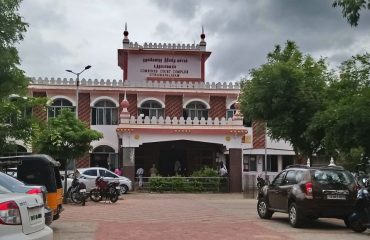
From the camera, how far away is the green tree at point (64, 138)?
2472 centimetres

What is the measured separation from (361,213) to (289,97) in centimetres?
999

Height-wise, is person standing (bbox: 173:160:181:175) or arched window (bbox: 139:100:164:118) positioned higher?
arched window (bbox: 139:100:164:118)

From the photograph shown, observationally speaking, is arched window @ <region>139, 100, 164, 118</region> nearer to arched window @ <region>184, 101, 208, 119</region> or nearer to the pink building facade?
the pink building facade

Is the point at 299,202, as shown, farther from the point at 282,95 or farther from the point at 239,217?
the point at 282,95

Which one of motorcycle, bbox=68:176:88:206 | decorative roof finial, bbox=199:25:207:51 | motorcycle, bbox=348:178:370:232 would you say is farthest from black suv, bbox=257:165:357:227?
decorative roof finial, bbox=199:25:207:51

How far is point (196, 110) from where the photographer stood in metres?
41.1

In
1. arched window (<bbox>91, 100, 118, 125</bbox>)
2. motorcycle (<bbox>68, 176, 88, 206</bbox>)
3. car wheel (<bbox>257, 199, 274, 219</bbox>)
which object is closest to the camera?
car wheel (<bbox>257, 199, 274, 219</bbox>)

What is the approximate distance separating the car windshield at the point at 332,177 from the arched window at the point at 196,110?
2596 centimetres

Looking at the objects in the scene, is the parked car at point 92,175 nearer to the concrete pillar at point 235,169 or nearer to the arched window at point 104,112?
the concrete pillar at point 235,169

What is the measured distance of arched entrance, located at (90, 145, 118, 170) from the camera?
39409 millimetres

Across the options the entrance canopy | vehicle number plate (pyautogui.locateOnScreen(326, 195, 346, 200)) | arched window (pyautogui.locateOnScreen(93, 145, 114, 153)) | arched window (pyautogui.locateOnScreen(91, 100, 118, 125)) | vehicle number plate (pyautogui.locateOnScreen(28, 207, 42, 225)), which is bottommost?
vehicle number plate (pyautogui.locateOnScreen(326, 195, 346, 200))

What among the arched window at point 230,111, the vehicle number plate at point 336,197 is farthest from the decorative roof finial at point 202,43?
the vehicle number plate at point 336,197

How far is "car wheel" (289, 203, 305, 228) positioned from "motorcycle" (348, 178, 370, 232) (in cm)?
123

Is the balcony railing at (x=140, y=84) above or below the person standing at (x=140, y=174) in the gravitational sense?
above
